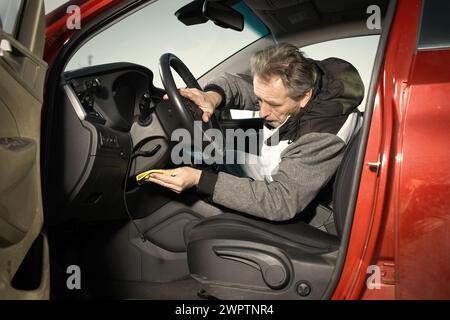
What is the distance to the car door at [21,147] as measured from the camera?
4.08 ft

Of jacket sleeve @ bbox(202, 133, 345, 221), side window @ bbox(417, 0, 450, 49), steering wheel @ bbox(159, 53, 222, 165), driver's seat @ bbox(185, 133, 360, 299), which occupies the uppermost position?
side window @ bbox(417, 0, 450, 49)

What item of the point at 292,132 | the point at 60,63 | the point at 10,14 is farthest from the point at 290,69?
the point at 10,14

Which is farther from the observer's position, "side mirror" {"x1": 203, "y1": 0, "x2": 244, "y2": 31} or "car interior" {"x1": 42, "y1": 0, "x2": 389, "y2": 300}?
"side mirror" {"x1": 203, "y1": 0, "x2": 244, "y2": 31}

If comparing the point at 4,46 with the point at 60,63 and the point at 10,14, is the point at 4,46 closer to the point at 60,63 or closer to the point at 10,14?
the point at 10,14

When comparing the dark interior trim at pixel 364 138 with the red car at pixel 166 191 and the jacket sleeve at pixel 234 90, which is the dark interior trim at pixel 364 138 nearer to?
the red car at pixel 166 191

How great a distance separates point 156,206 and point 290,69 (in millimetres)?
868

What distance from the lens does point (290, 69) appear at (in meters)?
1.90

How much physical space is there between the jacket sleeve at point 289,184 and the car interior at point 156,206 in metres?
0.06

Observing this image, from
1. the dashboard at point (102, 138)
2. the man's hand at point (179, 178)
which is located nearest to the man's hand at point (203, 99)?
the dashboard at point (102, 138)

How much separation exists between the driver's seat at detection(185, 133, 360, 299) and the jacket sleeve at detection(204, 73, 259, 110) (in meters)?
0.73

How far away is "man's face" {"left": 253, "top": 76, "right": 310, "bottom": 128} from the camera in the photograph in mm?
1924

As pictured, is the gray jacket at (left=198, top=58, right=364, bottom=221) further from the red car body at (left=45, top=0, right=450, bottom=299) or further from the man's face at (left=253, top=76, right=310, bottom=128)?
the red car body at (left=45, top=0, right=450, bottom=299)

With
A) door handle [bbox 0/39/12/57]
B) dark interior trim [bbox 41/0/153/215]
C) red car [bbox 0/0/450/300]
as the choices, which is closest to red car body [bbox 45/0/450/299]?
red car [bbox 0/0/450/300]

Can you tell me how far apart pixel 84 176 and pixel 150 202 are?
49cm
